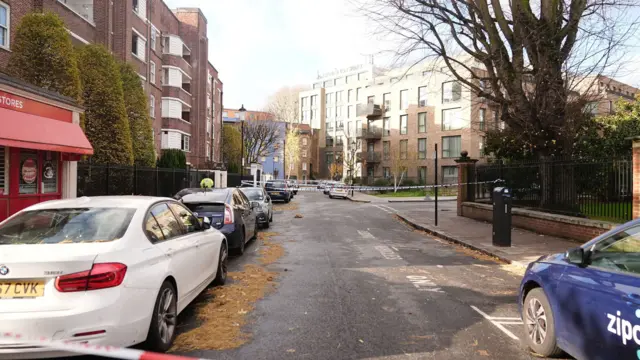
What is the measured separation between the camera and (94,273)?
3473 mm

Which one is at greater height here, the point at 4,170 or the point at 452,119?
the point at 452,119

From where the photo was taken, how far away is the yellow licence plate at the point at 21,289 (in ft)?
11.0

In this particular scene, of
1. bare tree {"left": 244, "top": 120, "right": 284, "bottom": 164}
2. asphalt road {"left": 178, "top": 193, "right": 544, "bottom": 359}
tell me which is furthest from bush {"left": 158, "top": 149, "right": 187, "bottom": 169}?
bare tree {"left": 244, "top": 120, "right": 284, "bottom": 164}

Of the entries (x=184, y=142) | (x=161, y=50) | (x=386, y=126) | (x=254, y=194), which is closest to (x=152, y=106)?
(x=161, y=50)

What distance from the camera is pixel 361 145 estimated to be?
57.4 m

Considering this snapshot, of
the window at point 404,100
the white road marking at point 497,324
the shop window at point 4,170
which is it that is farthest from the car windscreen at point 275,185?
the white road marking at point 497,324

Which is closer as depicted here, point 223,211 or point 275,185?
point 223,211

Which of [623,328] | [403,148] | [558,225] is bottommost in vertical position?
[558,225]

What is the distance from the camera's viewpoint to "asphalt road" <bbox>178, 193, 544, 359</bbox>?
4.27 metres

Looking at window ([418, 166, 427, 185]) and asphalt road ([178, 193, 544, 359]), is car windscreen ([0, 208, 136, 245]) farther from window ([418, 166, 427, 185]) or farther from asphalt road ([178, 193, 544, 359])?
window ([418, 166, 427, 185])

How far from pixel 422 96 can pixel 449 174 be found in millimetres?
9481

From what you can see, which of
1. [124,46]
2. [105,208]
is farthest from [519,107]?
[124,46]

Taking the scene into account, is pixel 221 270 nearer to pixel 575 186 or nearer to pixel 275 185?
pixel 575 186

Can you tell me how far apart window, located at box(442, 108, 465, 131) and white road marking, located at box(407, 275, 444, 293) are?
129 feet
